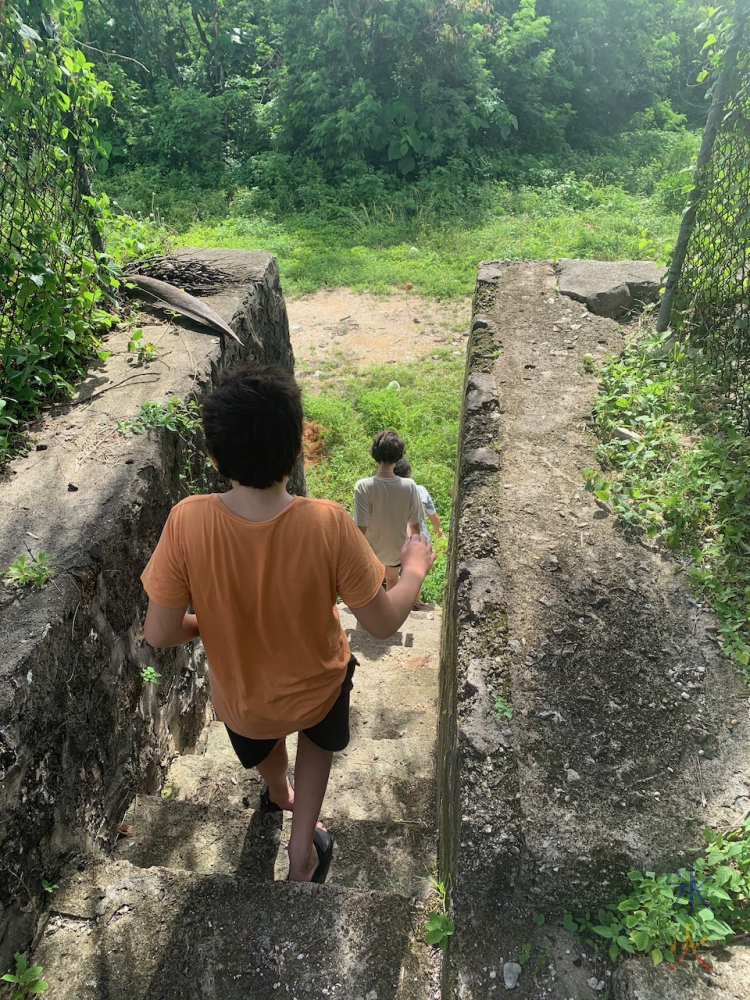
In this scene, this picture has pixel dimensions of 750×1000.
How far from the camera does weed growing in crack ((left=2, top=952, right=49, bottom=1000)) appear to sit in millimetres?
1553

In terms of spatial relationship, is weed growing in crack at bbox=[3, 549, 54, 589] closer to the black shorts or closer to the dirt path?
the black shorts

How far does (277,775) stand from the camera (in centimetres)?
222

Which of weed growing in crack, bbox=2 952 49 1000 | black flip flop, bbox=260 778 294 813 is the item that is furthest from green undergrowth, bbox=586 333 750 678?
weed growing in crack, bbox=2 952 49 1000

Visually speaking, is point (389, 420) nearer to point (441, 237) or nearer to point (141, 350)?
point (141, 350)

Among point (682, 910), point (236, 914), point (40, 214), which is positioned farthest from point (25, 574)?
point (40, 214)

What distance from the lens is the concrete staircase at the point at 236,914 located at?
62.1 inches

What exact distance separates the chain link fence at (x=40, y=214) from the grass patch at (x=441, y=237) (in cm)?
601

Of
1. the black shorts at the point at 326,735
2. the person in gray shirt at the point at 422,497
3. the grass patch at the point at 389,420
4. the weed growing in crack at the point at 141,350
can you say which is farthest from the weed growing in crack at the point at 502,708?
the grass patch at the point at 389,420

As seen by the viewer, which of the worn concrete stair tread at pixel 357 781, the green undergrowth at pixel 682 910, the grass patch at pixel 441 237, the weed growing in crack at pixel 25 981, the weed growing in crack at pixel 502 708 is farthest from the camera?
the grass patch at pixel 441 237

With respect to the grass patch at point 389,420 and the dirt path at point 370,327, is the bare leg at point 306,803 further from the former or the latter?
the dirt path at point 370,327

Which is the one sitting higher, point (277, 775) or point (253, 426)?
point (253, 426)

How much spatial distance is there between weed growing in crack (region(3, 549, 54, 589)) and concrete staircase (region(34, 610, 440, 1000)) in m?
0.80

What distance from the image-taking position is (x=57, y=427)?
9.41 feet

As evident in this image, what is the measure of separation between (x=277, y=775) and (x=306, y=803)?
0.75 feet
